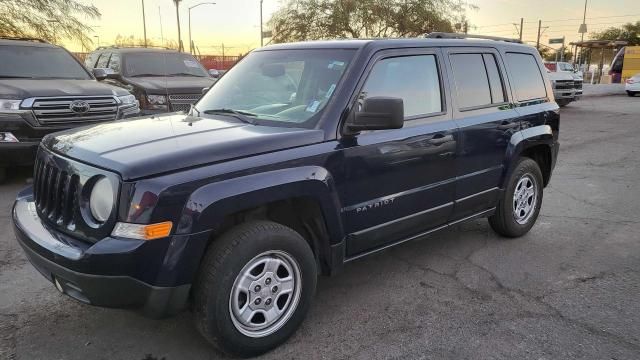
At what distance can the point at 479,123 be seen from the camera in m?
4.28

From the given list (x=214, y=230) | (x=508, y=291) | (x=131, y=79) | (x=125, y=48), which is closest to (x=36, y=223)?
(x=214, y=230)

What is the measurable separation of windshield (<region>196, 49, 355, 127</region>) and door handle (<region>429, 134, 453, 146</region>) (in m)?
0.88

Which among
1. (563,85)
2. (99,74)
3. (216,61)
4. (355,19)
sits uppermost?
(355,19)

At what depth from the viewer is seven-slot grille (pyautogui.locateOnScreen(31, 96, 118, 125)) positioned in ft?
21.2

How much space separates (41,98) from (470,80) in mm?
5169

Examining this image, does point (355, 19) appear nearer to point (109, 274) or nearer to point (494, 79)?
point (494, 79)

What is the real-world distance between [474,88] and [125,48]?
848 centimetres

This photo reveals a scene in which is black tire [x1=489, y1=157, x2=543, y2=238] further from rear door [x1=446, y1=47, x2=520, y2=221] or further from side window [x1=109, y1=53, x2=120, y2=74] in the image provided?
side window [x1=109, y1=53, x2=120, y2=74]

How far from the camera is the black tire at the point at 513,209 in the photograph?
4.83 m

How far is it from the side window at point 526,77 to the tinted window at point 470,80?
530 mm

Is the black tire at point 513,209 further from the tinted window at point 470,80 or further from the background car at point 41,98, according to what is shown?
the background car at point 41,98

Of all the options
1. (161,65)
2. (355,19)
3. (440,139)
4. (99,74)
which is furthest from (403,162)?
(355,19)

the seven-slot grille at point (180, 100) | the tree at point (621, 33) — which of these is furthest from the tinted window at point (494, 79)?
the tree at point (621, 33)

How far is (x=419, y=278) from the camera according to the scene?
13.7 feet
